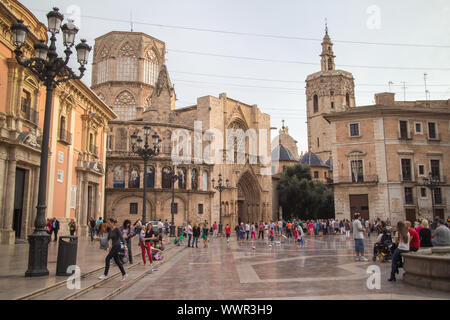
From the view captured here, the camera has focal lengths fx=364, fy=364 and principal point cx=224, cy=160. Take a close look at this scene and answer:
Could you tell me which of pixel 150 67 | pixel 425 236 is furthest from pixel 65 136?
pixel 150 67

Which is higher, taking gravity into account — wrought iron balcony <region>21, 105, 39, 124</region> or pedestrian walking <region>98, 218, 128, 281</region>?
wrought iron balcony <region>21, 105, 39, 124</region>

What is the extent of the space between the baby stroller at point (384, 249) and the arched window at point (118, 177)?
91.6 ft

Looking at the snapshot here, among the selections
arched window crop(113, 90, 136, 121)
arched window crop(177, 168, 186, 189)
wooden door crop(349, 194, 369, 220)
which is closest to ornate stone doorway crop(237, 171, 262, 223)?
arched window crop(177, 168, 186, 189)

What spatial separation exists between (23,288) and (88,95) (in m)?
20.1

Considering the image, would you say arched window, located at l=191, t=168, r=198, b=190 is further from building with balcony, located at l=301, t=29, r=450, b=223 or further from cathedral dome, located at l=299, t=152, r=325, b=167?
cathedral dome, located at l=299, t=152, r=325, b=167

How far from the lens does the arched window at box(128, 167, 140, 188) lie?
116 ft

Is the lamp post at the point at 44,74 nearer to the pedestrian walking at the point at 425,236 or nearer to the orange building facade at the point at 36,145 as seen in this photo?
the orange building facade at the point at 36,145

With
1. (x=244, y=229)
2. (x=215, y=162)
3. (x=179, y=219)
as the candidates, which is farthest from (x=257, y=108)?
(x=244, y=229)

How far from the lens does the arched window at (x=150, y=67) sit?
51125 mm

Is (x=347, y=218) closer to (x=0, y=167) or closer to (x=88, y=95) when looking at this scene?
(x=88, y=95)

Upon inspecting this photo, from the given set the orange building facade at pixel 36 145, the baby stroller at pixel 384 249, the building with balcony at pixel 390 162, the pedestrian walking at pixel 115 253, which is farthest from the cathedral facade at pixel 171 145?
the pedestrian walking at pixel 115 253

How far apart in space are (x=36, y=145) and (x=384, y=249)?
1563cm

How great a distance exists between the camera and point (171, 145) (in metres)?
37.9

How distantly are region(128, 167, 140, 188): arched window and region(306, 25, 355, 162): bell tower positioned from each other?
1728 inches
